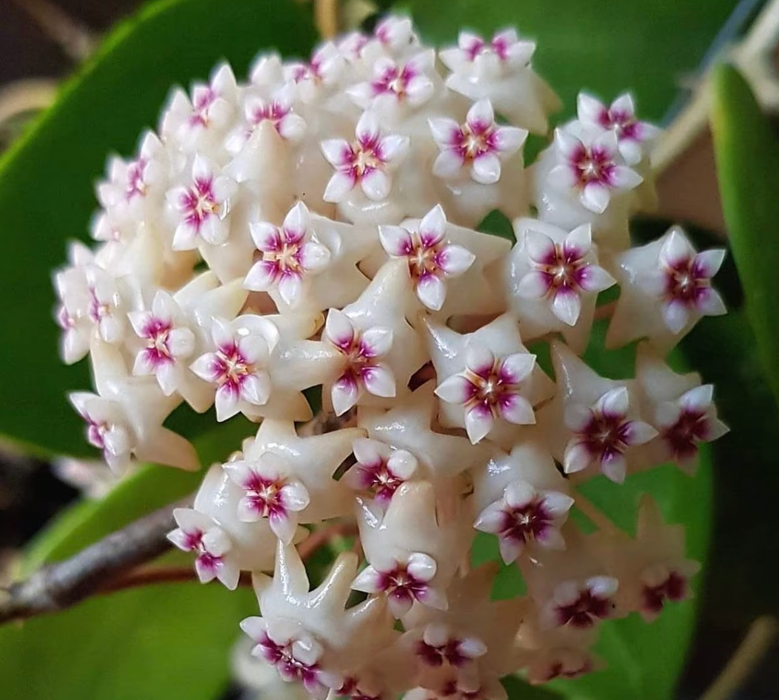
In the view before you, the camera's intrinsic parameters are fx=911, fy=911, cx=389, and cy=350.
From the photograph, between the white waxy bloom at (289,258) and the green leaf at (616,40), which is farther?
the green leaf at (616,40)

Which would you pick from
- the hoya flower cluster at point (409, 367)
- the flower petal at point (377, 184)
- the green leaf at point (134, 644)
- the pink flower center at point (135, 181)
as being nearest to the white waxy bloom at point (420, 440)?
the hoya flower cluster at point (409, 367)

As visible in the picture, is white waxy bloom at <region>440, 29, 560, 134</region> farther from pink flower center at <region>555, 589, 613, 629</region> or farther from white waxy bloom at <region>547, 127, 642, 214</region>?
pink flower center at <region>555, 589, 613, 629</region>

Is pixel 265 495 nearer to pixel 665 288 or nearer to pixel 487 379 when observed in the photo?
pixel 487 379

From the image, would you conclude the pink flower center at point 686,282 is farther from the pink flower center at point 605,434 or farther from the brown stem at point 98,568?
the brown stem at point 98,568

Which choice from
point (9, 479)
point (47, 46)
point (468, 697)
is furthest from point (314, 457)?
point (47, 46)

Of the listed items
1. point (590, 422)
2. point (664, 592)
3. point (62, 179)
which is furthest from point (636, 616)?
point (62, 179)

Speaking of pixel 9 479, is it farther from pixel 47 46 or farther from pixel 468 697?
pixel 468 697
